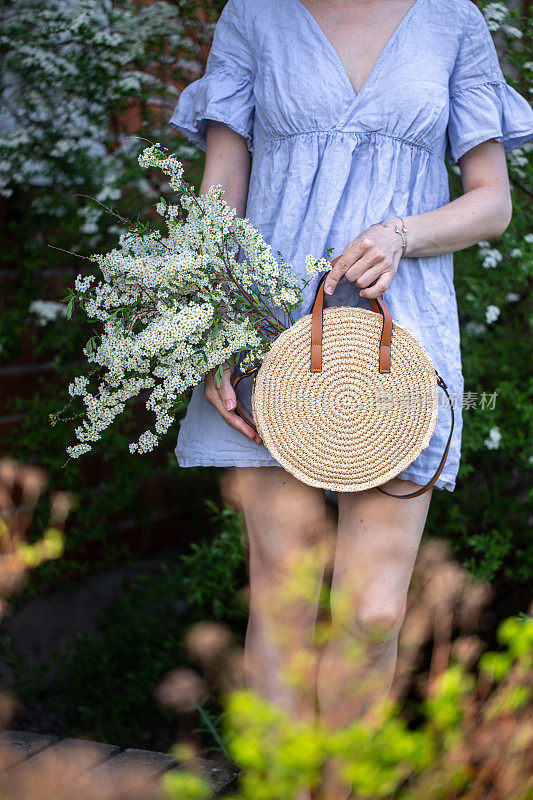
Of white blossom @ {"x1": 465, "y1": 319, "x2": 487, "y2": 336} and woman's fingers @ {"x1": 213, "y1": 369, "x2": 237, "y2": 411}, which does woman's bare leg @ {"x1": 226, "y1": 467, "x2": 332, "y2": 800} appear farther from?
white blossom @ {"x1": 465, "y1": 319, "x2": 487, "y2": 336}

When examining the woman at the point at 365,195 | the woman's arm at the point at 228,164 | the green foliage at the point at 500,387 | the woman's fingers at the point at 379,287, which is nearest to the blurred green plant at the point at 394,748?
the woman at the point at 365,195

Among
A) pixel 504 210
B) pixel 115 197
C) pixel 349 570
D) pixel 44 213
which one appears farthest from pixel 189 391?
pixel 44 213

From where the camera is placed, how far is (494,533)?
2746 millimetres

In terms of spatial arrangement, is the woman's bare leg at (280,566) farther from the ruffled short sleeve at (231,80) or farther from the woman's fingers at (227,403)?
the ruffled short sleeve at (231,80)

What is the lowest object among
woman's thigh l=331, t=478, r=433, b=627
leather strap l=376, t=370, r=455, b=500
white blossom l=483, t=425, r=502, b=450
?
white blossom l=483, t=425, r=502, b=450

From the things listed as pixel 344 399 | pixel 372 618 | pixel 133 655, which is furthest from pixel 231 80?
pixel 133 655

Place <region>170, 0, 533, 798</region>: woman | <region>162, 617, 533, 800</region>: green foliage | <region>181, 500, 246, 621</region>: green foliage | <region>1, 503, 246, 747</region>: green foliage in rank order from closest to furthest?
<region>162, 617, 533, 800</region>: green foliage < <region>170, 0, 533, 798</region>: woman < <region>1, 503, 246, 747</region>: green foliage < <region>181, 500, 246, 621</region>: green foliage

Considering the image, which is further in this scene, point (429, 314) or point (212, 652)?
point (212, 652)

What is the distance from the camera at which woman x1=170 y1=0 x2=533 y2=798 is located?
5.50 ft

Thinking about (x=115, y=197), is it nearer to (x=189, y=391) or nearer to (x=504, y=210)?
(x=189, y=391)

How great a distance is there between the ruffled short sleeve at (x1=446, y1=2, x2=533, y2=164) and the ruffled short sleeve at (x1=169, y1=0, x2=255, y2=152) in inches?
17.3

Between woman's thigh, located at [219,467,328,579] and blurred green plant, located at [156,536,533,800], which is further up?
blurred green plant, located at [156,536,533,800]

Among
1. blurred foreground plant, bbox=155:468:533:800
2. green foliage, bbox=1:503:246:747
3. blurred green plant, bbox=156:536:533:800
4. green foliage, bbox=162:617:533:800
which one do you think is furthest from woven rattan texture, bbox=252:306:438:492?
green foliage, bbox=1:503:246:747

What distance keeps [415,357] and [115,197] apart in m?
1.46
